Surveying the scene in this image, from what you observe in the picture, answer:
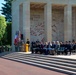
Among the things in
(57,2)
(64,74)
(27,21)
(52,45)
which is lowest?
(64,74)

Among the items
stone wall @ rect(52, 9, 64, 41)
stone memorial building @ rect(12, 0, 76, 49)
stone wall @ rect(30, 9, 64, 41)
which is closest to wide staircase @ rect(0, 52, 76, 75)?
stone memorial building @ rect(12, 0, 76, 49)

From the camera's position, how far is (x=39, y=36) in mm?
36844

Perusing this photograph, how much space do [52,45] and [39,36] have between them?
38.7 ft

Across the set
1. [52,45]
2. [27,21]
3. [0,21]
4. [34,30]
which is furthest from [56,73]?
[0,21]

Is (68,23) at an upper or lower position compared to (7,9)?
lower

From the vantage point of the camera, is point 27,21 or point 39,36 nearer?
point 27,21

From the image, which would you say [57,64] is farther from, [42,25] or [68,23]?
[42,25]

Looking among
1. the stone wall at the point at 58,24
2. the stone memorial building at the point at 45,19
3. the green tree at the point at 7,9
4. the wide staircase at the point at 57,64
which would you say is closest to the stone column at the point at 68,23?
the stone memorial building at the point at 45,19

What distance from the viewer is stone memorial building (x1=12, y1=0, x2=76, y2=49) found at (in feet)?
109

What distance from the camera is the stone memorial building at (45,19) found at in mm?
33272

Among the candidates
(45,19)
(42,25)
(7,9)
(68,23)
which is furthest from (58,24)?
(7,9)

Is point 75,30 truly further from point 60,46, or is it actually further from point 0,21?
point 0,21

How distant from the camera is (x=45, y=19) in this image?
34000 mm

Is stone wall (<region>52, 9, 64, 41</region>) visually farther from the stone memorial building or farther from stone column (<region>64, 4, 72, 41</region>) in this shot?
stone column (<region>64, 4, 72, 41</region>)
